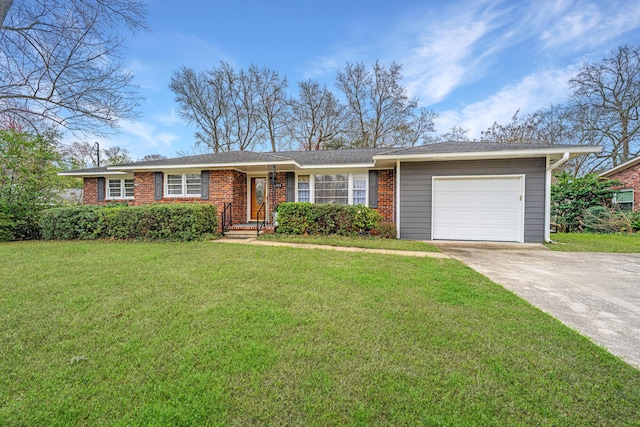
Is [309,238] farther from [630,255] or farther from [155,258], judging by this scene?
[630,255]

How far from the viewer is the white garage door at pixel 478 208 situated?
26.6ft

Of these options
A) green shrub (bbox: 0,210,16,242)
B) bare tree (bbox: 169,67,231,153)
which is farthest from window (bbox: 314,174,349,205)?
bare tree (bbox: 169,67,231,153)

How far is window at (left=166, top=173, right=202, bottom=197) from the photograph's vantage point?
10.8 meters

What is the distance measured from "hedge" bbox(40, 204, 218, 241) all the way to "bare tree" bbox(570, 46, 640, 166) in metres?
24.6

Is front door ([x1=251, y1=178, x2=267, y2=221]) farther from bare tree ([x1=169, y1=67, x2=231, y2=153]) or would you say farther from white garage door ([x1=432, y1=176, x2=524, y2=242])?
bare tree ([x1=169, y1=67, x2=231, y2=153])

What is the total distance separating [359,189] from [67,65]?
27.9 feet

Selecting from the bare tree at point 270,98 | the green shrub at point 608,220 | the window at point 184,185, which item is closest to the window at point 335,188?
the window at point 184,185

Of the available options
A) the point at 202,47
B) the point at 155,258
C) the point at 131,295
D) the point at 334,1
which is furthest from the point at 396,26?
the point at 131,295

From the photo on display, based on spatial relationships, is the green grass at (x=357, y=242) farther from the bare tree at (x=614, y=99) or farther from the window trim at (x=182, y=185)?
the bare tree at (x=614, y=99)

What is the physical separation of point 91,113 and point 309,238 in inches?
238

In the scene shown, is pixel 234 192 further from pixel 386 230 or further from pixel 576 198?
pixel 576 198

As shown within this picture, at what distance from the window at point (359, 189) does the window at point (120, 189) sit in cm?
1068

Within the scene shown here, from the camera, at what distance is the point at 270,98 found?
22.6 meters

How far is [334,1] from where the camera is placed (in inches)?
429
